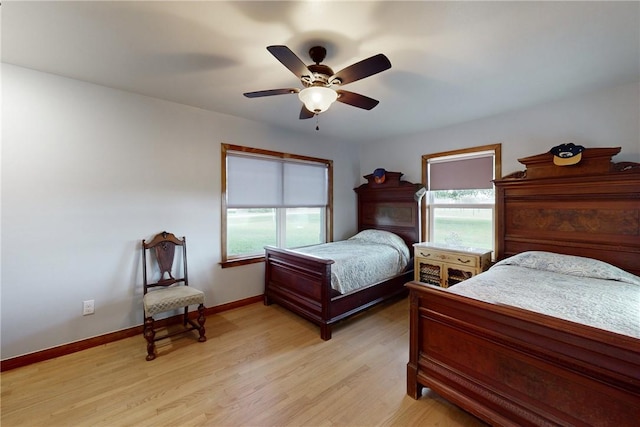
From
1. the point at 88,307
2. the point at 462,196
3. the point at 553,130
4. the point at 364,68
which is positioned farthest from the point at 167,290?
the point at 553,130

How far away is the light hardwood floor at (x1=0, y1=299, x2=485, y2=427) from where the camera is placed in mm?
1663

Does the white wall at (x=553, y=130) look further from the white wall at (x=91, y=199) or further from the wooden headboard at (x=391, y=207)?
the white wall at (x=91, y=199)

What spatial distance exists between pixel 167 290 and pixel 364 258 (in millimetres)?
2164

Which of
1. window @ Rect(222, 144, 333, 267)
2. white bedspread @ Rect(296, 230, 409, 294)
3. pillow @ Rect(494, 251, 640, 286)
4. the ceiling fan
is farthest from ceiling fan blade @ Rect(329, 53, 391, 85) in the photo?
pillow @ Rect(494, 251, 640, 286)

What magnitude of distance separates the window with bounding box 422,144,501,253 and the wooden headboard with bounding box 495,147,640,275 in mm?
279

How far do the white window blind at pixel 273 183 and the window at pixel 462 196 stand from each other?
1716mm

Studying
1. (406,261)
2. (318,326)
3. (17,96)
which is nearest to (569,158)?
(406,261)

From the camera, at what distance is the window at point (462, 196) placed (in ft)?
11.1

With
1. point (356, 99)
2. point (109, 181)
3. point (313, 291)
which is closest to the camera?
point (356, 99)

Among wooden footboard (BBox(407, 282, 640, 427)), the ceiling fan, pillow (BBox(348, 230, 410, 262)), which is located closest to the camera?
wooden footboard (BBox(407, 282, 640, 427))

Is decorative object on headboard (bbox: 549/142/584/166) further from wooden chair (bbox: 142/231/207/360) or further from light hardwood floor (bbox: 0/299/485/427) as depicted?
wooden chair (bbox: 142/231/207/360)

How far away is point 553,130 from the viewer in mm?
2879

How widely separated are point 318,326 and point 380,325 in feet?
2.28

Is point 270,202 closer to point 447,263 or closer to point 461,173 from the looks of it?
point 447,263
